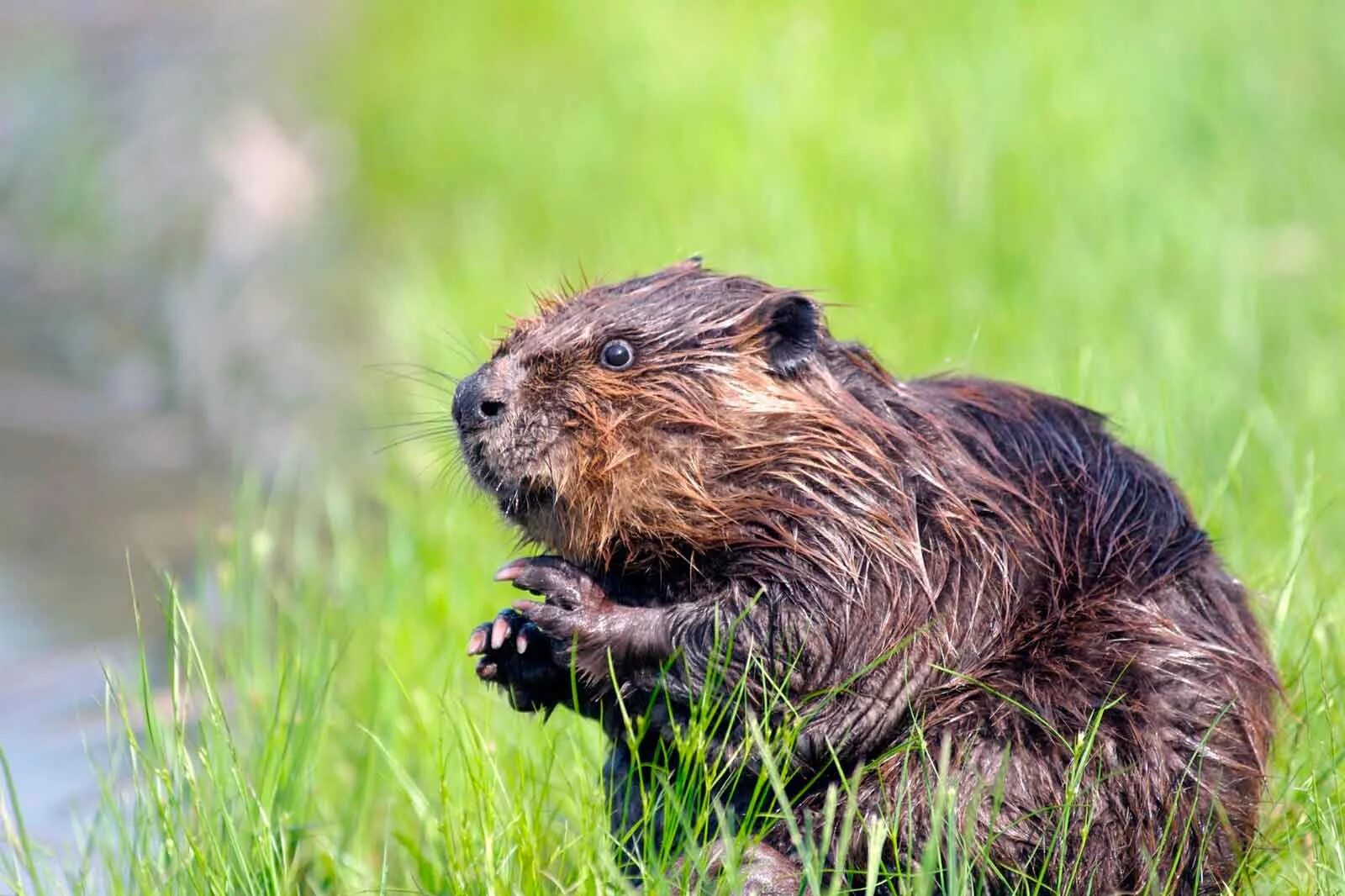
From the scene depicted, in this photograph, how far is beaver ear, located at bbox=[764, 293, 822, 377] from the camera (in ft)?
9.11

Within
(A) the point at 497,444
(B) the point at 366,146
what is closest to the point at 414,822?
(A) the point at 497,444

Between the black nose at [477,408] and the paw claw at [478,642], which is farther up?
the black nose at [477,408]

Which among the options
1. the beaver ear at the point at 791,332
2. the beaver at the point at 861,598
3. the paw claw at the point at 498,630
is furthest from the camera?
the beaver ear at the point at 791,332

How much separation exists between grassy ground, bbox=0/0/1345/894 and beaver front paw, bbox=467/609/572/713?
4.6 inches

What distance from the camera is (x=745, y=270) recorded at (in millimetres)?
5898

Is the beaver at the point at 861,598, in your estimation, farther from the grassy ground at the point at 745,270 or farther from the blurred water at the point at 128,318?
the blurred water at the point at 128,318

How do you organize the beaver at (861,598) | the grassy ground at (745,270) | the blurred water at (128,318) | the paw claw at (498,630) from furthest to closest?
the blurred water at (128,318) → the grassy ground at (745,270) → the paw claw at (498,630) → the beaver at (861,598)

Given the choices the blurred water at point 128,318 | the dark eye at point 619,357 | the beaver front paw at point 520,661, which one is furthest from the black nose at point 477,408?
the blurred water at point 128,318

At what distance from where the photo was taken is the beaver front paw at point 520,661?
2.69m

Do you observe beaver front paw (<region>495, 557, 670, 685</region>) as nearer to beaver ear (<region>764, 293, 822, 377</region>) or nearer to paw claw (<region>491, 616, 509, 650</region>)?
paw claw (<region>491, 616, 509, 650</region>)

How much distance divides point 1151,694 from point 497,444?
3.27 feet

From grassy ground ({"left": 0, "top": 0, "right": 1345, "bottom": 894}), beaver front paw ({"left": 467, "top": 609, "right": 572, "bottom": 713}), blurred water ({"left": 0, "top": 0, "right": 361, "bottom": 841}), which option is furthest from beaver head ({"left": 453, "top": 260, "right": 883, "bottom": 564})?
blurred water ({"left": 0, "top": 0, "right": 361, "bottom": 841})

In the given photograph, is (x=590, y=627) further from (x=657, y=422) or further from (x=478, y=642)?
(x=657, y=422)

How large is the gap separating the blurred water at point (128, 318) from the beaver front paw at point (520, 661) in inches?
32.1
